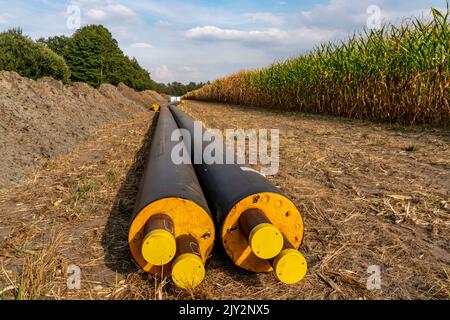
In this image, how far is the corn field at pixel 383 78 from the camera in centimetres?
664

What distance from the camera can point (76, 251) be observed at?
239cm

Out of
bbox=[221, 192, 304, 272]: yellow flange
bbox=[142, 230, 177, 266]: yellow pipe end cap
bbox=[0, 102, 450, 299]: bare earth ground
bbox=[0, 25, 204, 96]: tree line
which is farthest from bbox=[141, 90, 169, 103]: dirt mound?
bbox=[142, 230, 177, 266]: yellow pipe end cap

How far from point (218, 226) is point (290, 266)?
1.77 ft

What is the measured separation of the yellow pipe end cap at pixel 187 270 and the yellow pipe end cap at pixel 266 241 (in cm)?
31

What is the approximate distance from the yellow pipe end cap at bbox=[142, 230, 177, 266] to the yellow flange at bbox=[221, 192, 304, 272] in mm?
362

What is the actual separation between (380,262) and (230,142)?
4309 millimetres

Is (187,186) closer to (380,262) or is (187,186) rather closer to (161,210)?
(161,210)

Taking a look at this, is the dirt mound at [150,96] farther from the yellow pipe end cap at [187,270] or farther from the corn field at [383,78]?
the yellow pipe end cap at [187,270]

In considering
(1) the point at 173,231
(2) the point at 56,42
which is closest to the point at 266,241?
(1) the point at 173,231

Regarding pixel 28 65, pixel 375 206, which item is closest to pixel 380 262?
pixel 375 206

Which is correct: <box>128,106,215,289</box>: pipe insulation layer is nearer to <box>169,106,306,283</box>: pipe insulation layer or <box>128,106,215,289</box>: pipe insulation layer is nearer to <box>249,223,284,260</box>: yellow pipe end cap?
<box>169,106,306,283</box>: pipe insulation layer


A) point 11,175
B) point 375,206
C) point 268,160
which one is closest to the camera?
point 375,206

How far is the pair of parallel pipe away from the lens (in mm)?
1763

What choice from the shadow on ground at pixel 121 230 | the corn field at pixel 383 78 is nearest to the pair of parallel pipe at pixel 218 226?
the shadow on ground at pixel 121 230
